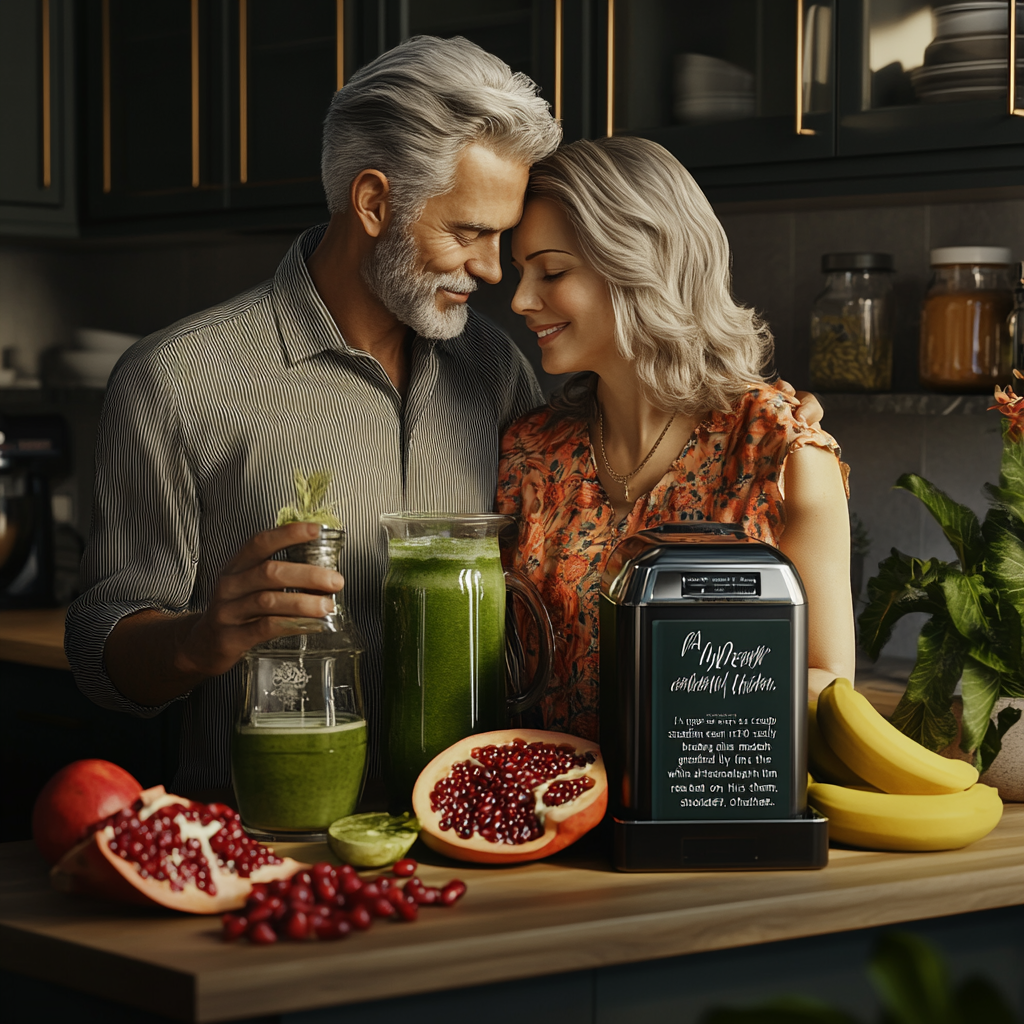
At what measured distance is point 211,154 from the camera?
2793mm

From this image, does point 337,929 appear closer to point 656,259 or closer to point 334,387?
point 334,387

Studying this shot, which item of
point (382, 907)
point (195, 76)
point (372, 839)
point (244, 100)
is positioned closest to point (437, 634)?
point (372, 839)

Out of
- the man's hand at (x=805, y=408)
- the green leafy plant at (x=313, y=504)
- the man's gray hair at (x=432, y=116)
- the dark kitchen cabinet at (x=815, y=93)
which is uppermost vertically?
the dark kitchen cabinet at (x=815, y=93)

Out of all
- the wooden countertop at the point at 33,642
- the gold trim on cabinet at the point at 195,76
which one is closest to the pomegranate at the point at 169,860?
the wooden countertop at the point at 33,642

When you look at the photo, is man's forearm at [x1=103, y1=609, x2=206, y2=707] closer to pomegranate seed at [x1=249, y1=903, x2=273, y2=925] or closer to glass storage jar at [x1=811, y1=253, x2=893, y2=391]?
pomegranate seed at [x1=249, y1=903, x2=273, y2=925]

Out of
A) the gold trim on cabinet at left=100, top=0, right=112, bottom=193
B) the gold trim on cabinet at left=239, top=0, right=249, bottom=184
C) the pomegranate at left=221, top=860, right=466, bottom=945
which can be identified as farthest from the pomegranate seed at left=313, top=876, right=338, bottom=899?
the gold trim on cabinet at left=100, top=0, right=112, bottom=193

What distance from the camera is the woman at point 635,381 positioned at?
1.52 m

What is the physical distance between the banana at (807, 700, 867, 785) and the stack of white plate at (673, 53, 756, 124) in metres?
1.25

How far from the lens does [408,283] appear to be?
1.56m

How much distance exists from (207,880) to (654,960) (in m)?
0.34

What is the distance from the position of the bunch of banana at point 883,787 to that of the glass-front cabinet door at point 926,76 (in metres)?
1.09

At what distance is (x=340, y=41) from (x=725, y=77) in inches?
32.1

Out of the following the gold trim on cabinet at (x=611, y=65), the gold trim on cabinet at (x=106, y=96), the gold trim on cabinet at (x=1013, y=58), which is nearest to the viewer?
the gold trim on cabinet at (x=1013, y=58)

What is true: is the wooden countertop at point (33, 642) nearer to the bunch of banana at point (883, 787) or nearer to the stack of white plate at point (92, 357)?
the stack of white plate at point (92, 357)
